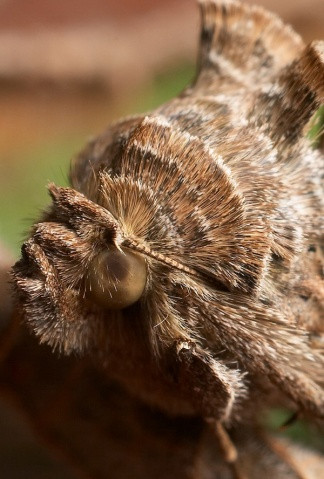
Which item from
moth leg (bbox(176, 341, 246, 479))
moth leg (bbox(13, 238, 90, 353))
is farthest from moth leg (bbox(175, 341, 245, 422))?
moth leg (bbox(13, 238, 90, 353))

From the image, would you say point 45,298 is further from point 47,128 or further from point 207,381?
point 47,128

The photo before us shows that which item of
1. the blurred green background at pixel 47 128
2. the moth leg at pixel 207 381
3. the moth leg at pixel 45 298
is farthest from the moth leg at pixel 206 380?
the blurred green background at pixel 47 128

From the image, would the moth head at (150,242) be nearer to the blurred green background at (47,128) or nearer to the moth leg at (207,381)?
the moth leg at (207,381)

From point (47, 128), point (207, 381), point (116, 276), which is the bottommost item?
point (207, 381)

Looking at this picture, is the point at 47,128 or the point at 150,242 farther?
the point at 47,128

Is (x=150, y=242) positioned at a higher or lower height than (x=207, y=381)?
higher

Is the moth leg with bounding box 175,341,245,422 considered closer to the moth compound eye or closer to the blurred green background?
the moth compound eye

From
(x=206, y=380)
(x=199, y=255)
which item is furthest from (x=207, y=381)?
(x=199, y=255)
